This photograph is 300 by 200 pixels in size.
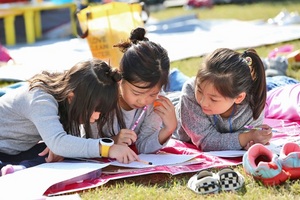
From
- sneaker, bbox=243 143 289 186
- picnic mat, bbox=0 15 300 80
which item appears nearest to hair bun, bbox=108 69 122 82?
sneaker, bbox=243 143 289 186

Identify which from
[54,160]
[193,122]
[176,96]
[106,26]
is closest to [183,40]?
[106,26]

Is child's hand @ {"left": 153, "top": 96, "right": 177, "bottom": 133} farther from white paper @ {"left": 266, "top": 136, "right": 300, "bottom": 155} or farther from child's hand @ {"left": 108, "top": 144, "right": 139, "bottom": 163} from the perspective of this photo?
white paper @ {"left": 266, "top": 136, "right": 300, "bottom": 155}

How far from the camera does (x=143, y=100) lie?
2.81m

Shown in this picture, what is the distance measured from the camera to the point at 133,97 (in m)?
2.81

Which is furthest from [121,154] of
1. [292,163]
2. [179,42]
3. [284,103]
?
[179,42]

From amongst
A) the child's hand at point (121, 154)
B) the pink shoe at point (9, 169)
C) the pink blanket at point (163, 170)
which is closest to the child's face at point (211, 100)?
the pink blanket at point (163, 170)

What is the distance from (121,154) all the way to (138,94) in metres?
0.30

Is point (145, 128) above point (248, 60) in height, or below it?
below

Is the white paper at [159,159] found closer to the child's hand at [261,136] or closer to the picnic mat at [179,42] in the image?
the child's hand at [261,136]

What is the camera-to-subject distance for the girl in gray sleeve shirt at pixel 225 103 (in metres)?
2.87

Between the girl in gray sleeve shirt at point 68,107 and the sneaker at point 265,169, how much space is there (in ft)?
1.63

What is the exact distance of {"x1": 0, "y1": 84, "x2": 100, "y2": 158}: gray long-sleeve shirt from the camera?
2.64 m

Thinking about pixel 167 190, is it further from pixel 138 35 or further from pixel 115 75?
pixel 138 35

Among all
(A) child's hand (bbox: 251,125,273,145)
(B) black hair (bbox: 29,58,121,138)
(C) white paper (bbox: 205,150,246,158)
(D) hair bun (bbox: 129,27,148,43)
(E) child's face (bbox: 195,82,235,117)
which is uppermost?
(D) hair bun (bbox: 129,27,148,43)
